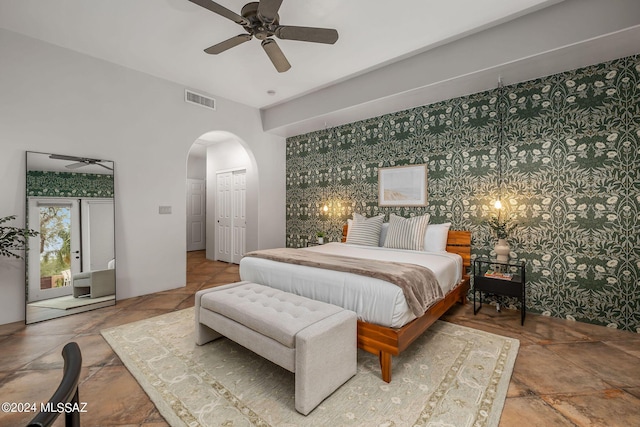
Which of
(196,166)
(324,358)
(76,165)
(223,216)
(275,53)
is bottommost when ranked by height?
(324,358)

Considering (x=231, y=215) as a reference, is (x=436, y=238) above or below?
below

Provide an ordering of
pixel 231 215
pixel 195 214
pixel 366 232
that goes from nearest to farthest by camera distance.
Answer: pixel 366 232, pixel 231 215, pixel 195 214

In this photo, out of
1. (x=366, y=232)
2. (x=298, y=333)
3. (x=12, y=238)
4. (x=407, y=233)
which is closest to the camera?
(x=298, y=333)

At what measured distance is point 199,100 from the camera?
4547mm

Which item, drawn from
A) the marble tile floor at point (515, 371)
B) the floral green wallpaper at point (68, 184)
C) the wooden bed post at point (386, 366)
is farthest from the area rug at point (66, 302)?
the wooden bed post at point (386, 366)

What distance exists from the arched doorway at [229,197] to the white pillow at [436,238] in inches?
124

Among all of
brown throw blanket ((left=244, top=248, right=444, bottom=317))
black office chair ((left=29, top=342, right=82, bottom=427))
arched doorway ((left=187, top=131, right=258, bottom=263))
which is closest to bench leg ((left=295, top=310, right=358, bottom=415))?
brown throw blanket ((left=244, top=248, right=444, bottom=317))

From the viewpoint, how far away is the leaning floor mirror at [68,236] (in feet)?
10.4

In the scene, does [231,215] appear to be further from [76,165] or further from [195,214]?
[76,165]

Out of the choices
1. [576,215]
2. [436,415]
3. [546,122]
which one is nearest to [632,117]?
[546,122]

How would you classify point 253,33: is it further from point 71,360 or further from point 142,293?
point 142,293

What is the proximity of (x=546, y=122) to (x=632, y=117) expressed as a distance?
→ 0.67m

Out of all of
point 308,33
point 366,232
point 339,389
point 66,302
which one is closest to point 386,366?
point 339,389

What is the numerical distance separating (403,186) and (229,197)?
3848 millimetres
